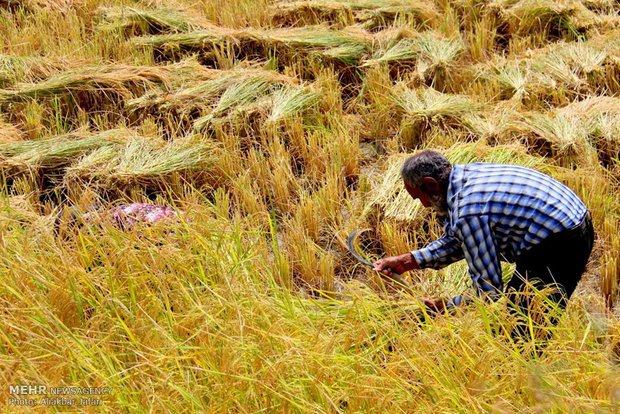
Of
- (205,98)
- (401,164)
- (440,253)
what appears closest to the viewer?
(440,253)

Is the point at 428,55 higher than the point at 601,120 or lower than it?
higher

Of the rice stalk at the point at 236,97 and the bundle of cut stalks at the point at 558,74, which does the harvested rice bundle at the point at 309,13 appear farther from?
the bundle of cut stalks at the point at 558,74

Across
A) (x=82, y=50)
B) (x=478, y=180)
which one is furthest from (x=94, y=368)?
(x=82, y=50)

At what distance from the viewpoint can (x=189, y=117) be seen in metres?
4.55

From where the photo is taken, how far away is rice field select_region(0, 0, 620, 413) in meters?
2.00

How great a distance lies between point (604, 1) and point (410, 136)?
2.43m

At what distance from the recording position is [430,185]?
252 centimetres

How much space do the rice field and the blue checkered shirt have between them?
0.23m

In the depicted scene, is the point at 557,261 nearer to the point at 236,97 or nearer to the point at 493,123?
the point at 493,123

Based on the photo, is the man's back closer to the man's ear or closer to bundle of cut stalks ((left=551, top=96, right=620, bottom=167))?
the man's ear

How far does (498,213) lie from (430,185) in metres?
0.27

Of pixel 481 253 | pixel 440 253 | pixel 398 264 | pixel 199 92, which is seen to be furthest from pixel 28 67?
pixel 481 253

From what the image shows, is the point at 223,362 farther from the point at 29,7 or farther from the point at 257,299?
the point at 29,7

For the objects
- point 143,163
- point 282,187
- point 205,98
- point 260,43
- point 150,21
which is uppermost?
point 150,21
